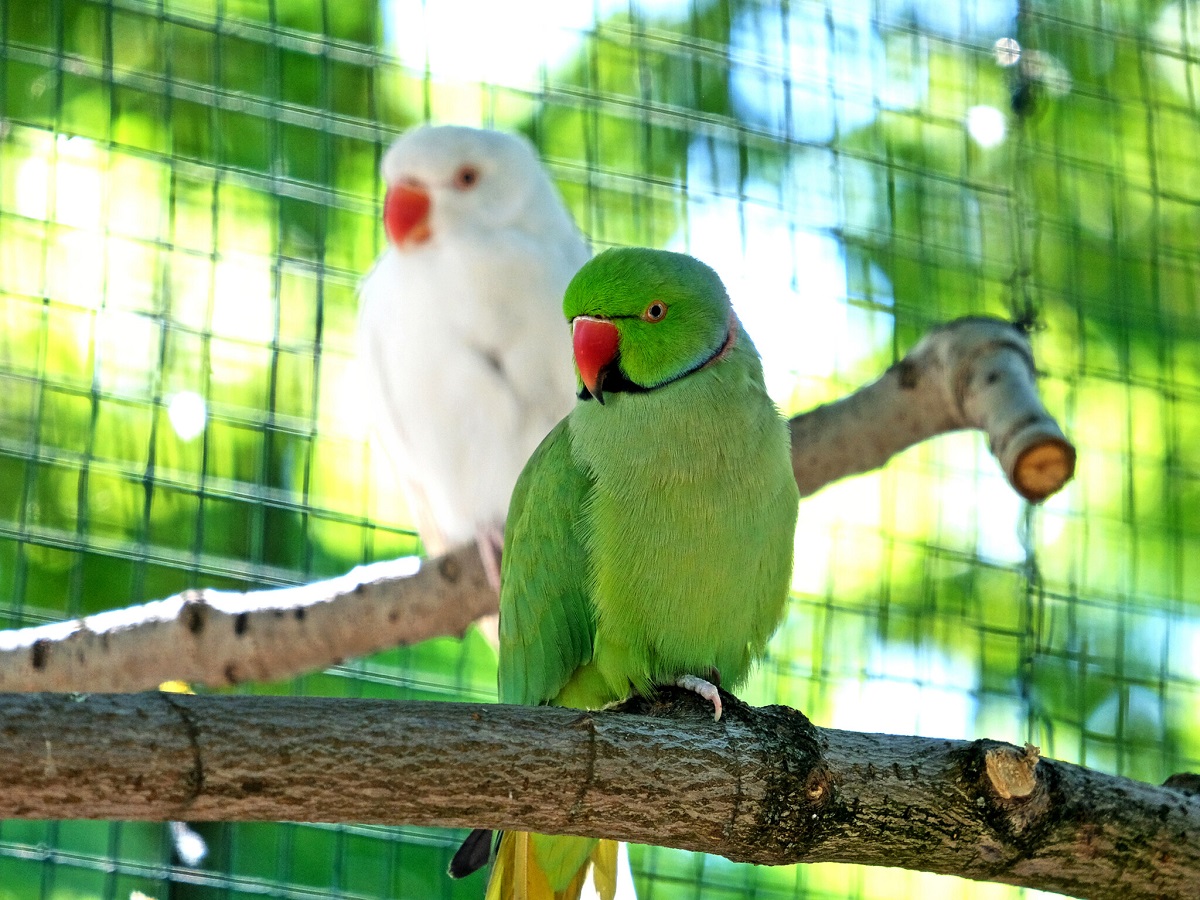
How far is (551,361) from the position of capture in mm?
2447

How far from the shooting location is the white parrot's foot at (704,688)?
1.33m

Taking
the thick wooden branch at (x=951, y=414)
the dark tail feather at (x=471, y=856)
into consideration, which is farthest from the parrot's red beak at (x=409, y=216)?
the dark tail feather at (x=471, y=856)

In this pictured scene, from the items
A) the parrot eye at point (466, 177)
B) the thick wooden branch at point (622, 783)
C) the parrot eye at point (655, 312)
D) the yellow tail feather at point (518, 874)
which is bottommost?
the yellow tail feather at point (518, 874)

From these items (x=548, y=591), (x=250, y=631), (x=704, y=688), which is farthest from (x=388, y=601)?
(x=704, y=688)

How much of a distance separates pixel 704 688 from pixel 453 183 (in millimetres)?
1450

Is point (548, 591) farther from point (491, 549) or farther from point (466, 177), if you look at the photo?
point (466, 177)

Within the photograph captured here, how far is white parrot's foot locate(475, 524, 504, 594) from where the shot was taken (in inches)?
85.0

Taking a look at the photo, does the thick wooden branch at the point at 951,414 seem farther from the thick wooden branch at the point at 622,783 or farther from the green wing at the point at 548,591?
the green wing at the point at 548,591

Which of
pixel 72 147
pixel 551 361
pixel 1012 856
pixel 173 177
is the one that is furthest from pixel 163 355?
pixel 1012 856

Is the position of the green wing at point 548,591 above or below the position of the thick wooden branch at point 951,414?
below

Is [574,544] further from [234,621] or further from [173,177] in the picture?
[173,177]

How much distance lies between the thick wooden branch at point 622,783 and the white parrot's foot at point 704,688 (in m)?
0.02

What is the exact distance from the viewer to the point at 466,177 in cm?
254

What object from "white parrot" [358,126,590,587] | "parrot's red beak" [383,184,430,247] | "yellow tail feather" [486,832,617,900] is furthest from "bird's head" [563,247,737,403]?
"parrot's red beak" [383,184,430,247]
